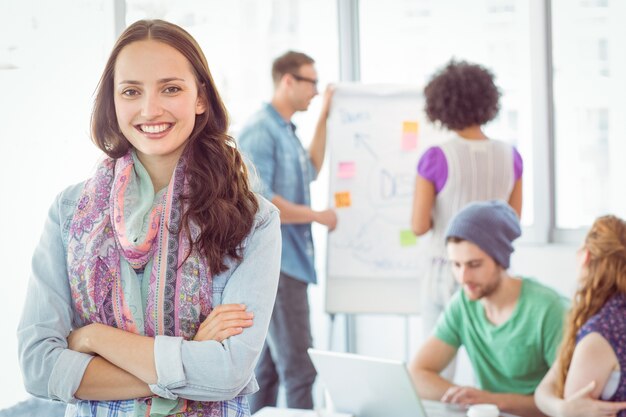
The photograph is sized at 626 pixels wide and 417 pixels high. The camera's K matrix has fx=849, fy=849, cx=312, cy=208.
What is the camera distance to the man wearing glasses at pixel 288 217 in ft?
12.5

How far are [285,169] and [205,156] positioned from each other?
222 cm

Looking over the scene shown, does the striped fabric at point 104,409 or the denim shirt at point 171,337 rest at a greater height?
the denim shirt at point 171,337

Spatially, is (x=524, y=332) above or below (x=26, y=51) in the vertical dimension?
below

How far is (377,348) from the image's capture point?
515 cm

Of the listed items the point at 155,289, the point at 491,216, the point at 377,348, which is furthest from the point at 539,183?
the point at 155,289

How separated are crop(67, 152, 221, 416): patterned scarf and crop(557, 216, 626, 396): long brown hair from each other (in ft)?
4.19

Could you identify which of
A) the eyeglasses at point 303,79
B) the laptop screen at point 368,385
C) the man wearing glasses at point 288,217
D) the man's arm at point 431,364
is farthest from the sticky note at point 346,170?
the laptop screen at point 368,385

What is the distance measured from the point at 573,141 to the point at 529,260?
2.24ft

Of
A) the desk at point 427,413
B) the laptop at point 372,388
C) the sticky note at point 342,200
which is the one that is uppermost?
the sticky note at point 342,200

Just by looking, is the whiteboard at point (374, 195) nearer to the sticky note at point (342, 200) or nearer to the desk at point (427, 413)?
the sticky note at point (342, 200)

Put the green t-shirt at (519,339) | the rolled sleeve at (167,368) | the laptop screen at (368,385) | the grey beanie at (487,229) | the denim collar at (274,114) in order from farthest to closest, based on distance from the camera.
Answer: the denim collar at (274,114) → the grey beanie at (487,229) → the green t-shirt at (519,339) → the laptop screen at (368,385) → the rolled sleeve at (167,368)

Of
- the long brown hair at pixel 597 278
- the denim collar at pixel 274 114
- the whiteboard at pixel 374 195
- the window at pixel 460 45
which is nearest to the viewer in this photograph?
the long brown hair at pixel 597 278

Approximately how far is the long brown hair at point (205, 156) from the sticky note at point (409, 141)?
2.75 m

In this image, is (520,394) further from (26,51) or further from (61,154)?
(26,51)
